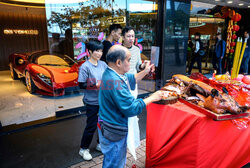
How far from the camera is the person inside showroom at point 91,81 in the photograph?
2.14 m

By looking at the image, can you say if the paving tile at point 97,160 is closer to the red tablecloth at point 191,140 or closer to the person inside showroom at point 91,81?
the person inside showroom at point 91,81

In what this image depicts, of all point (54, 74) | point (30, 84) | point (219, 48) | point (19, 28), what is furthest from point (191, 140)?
point (19, 28)

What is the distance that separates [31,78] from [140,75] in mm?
4192

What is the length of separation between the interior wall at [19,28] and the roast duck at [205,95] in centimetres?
1041

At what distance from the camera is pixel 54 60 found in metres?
4.50

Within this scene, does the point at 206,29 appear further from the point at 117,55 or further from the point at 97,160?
the point at 117,55

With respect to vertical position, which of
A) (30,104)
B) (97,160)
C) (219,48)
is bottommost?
(97,160)

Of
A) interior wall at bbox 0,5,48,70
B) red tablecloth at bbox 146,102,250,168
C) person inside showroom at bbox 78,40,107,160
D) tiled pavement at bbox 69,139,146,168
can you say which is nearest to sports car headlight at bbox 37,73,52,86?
person inside showroom at bbox 78,40,107,160

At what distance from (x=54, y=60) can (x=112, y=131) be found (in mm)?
3668

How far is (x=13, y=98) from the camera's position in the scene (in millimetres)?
4891

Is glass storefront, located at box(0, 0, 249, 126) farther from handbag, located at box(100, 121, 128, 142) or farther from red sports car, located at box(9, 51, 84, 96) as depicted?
handbag, located at box(100, 121, 128, 142)

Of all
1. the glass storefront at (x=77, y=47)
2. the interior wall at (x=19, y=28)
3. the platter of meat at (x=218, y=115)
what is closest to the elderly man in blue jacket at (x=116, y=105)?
the platter of meat at (x=218, y=115)

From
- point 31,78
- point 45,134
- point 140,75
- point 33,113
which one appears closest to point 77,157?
point 45,134

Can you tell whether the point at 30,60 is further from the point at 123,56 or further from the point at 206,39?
the point at 206,39
